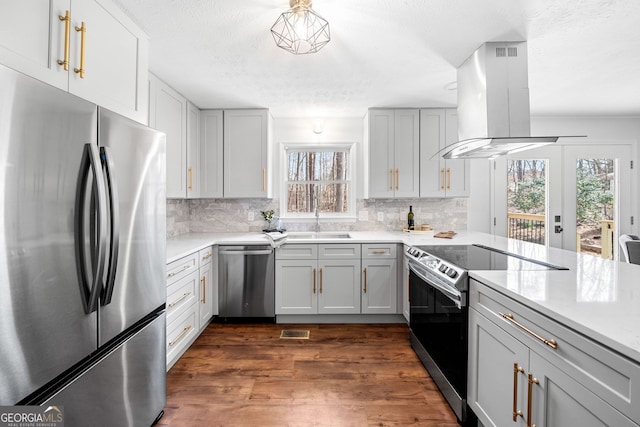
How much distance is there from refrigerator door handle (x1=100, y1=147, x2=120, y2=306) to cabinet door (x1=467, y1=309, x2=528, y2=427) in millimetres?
1722

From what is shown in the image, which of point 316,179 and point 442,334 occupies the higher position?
point 316,179

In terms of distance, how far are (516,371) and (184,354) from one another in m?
2.36

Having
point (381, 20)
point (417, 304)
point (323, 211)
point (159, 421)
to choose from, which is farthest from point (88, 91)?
point (323, 211)

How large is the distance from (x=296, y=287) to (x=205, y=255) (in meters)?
0.95

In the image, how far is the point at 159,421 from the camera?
1.73 metres

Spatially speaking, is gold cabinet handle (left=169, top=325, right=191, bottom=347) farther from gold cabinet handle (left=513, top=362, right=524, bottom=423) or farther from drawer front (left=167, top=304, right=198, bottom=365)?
gold cabinet handle (left=513, top=362, right=524, bottom=423)

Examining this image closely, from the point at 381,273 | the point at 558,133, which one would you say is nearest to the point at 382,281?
the point at 381,273

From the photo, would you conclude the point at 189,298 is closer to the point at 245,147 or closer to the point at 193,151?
the point at 193,151

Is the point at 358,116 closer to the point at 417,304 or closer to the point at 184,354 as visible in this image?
the point at 417,304

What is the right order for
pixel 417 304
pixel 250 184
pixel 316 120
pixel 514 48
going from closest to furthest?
pixel 514 48 → pixel 417 304 → pixel 250 184 → pixel 316 120

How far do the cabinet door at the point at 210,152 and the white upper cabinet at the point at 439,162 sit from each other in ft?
7.68

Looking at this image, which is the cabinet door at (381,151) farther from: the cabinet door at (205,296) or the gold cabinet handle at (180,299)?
the gold cabinet handle at (180,299)

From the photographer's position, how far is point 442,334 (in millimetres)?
1944

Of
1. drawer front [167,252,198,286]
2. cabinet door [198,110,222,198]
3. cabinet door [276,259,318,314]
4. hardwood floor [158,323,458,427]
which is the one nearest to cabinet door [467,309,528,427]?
hardwood floor [158,323,458,427]
